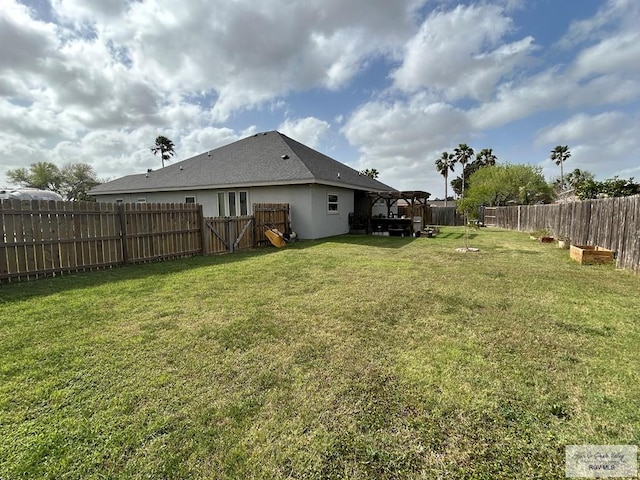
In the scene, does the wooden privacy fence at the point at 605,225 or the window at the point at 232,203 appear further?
the window at the point at 232,203

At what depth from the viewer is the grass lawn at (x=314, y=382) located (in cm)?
179

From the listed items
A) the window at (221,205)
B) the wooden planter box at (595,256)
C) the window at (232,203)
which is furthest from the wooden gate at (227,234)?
the wooden planter box at (595,256)

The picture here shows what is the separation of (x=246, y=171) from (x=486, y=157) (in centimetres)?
4728

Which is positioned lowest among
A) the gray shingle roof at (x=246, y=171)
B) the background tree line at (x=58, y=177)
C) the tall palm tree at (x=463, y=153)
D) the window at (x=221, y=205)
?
the window at (x=221, y=205)

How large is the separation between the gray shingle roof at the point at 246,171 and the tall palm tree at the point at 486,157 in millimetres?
38332

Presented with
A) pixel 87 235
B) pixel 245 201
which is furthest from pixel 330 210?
pixel 87 235

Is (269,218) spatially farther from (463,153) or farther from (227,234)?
(463,153)

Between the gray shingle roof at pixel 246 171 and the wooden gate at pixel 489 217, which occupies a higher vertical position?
the gray shingle roof at pixel 246 171

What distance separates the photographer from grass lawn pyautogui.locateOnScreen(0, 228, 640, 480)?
70.6 inches

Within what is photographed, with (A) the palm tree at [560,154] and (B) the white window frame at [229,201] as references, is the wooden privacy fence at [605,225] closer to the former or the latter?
(B) the white window frame at [229,201]

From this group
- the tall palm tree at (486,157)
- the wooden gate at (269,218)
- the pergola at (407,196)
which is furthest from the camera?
the tall palm tree at (486,157)

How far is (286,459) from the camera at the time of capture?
5.83ft

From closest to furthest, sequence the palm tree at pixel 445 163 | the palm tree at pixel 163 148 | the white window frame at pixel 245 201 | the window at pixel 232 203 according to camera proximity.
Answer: the white window frame at pixel 245 201
the window at pixel 232 203
the palm tree at pixel 163 148
the palm tree at pixel 445 163

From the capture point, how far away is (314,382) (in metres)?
2.58
